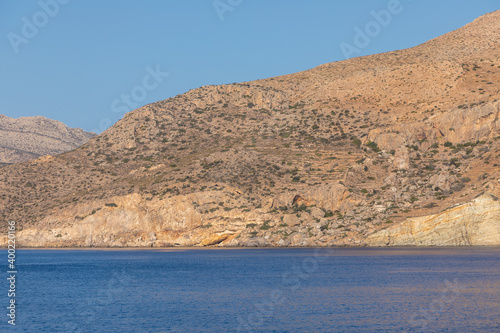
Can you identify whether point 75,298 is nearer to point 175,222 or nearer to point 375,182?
point 175,222

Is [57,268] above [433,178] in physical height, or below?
below

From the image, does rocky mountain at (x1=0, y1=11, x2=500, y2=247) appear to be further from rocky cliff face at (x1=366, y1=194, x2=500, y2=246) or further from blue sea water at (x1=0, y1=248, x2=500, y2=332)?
blue sea water at (x1=0, y1=248, x2=500, y2=332)

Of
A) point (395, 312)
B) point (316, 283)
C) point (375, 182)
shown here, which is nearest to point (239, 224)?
point (375, 182)

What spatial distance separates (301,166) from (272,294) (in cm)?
6587

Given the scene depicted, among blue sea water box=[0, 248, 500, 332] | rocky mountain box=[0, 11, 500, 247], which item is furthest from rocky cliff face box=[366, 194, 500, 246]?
blue sea water box=[0, 248, 500, 332]

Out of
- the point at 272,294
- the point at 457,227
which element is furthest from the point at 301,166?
the point at 272,294

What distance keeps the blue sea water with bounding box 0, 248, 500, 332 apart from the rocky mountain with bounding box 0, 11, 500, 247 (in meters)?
10.8

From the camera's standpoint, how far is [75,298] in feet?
169

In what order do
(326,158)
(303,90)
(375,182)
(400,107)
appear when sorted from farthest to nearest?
(303,90) < (400,107) < (326,158) < (375,182)

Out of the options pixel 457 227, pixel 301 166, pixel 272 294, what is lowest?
pixel 272 294

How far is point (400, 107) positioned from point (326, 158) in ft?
83.7

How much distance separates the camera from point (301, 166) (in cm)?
11525

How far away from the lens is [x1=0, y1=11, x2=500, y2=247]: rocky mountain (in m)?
95.0

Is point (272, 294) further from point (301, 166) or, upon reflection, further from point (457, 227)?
point (301, 166)
